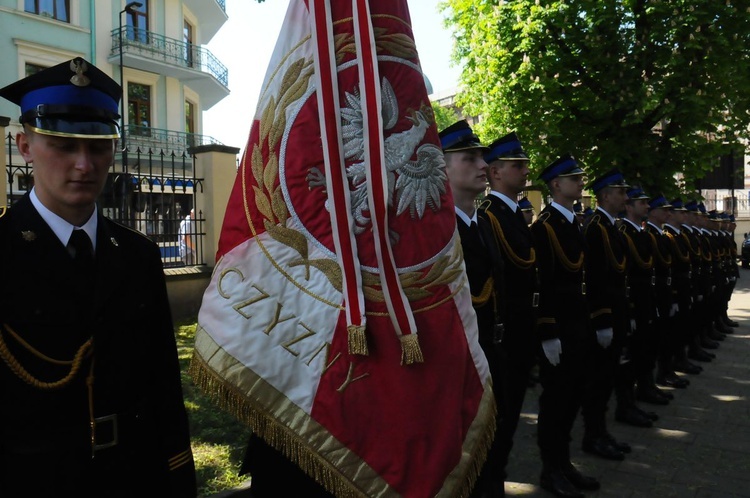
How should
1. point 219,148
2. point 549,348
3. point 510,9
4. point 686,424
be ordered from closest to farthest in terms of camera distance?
point 549,348 < point 686,424 < point 219,148 < point 510,9

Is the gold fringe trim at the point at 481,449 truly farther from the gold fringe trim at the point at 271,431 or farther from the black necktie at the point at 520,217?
the black necktie at the point at 520,217

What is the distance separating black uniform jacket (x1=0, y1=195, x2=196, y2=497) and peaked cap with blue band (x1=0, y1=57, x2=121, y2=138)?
263mm

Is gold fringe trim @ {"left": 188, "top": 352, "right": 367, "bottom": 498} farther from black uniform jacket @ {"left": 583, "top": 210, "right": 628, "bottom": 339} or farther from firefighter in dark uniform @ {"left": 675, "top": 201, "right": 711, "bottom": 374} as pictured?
firefighter in dark uniform @ {"left": 675, "top": 201, "right": 711, "bottom": 374}

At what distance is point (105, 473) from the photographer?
1949mm

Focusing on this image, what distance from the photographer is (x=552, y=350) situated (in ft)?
14.2

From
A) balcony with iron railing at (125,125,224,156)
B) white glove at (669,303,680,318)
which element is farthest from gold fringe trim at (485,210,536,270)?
balcony with iron railing at (125,125,224,156)

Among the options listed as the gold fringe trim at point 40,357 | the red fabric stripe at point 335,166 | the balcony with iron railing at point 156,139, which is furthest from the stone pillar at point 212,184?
the balcony with iron railing at point 156,139

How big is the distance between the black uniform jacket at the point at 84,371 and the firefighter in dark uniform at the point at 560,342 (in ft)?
9.45

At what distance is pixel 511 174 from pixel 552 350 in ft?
3.98

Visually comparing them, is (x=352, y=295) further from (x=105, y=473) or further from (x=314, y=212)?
(x=105, y=473)

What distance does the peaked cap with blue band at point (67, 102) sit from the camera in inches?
74.9

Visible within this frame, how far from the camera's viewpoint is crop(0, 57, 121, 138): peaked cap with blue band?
6.24 ft

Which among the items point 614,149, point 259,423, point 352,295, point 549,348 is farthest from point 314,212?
point 614,149

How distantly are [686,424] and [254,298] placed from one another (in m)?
5.43
